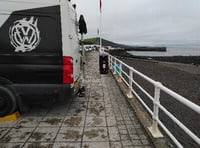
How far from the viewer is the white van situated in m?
4.42

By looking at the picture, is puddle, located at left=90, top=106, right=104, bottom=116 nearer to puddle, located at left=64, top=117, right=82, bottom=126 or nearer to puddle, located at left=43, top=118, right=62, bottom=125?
puddle, located at left=64, top=117, right=82, bottom=126

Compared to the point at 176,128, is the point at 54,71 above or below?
above

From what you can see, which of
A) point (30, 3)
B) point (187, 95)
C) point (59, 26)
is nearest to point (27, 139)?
point (59, 26)

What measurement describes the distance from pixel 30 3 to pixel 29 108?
2.51m

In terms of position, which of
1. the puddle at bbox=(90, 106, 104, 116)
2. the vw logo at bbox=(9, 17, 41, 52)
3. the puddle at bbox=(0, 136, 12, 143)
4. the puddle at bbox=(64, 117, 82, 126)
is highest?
the vw logo at bbox=(9, 17, 41, 52)

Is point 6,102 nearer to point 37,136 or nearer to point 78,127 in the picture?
point 37,136

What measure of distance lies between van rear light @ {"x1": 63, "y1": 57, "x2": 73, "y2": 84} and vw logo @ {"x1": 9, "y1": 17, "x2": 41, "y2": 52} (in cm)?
71

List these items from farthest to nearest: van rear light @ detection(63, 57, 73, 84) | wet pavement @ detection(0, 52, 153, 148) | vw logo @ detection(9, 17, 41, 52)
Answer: van rear light @ detection(63, 57, 73, 84)
vw logo @ detection(9, 17, 41, 52)
wet pavement @ detection(0, 52, 153, 148)

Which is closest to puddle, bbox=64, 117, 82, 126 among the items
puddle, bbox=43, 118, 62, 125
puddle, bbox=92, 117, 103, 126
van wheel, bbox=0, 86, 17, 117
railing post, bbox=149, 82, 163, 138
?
puddle, bbox=43, 118, 62, 125

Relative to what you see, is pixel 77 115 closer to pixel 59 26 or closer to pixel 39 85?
pixel 39 85

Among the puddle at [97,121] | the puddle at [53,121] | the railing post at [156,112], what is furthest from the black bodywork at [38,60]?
the railing post at [156,112]

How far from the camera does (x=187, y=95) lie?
8586 millimetres

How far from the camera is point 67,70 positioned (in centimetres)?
460

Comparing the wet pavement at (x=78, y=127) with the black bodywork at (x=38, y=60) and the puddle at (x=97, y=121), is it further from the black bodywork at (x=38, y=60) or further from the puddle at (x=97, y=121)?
the black bodywork at (x=38, y=60)
